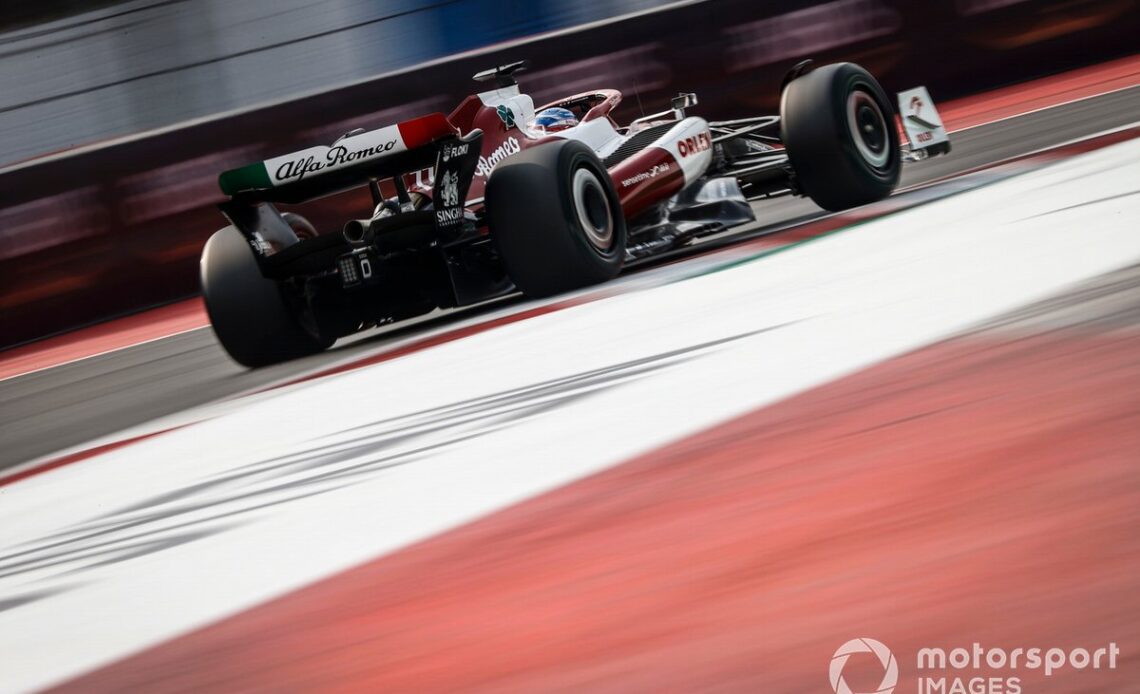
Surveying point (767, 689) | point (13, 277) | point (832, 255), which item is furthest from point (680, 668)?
point (13, 277)

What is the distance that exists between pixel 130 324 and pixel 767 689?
10.2 meters

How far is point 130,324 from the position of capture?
11.6 m

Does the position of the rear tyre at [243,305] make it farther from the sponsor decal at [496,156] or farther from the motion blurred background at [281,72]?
the motion blurred background at [281,72]

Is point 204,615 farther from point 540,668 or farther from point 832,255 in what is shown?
point 832,255

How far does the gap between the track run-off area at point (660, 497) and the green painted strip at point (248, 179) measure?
1096 mm

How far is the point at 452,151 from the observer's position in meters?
6.87

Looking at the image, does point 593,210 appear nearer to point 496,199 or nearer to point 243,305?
point 496,199

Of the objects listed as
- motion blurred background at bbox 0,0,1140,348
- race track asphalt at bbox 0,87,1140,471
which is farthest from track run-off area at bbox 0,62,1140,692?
motion blurred background at bbox 0,0,1140,348

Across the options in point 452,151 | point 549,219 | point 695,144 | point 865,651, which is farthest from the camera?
point 695,144

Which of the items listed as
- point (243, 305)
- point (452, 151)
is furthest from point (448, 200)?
point (243, 305)

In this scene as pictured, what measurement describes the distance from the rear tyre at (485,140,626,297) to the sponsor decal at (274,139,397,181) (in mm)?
512

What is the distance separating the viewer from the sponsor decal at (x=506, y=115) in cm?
775

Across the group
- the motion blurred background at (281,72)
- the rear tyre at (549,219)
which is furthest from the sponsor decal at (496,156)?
the motion blurred background at (281,72)

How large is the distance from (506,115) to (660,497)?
4.90m
